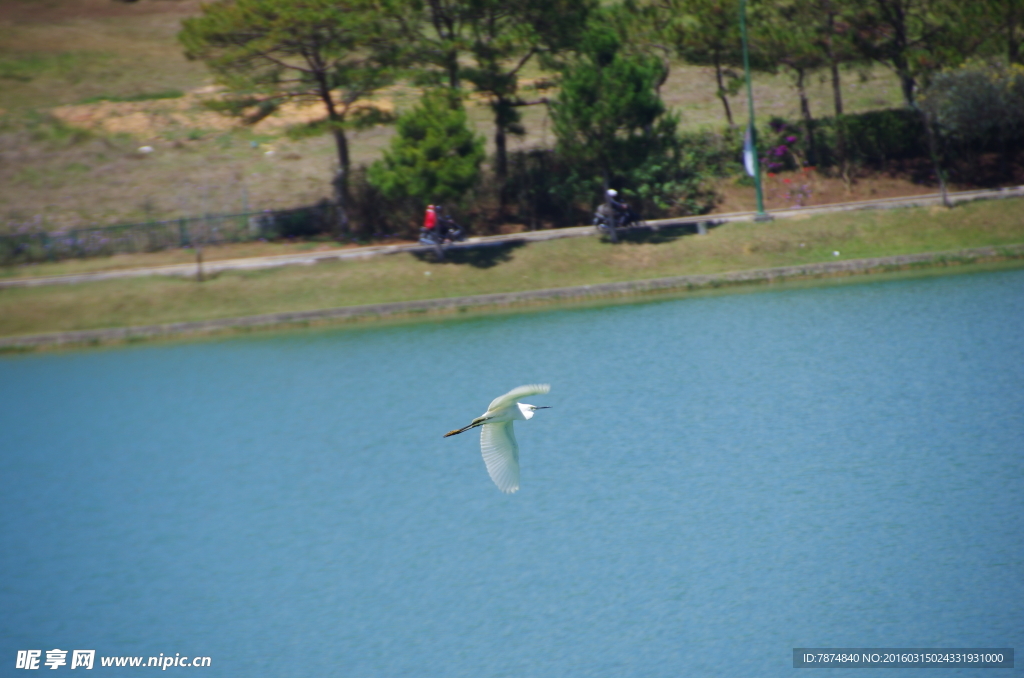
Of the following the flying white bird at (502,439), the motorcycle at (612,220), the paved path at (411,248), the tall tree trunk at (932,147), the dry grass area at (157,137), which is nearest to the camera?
the flying white bird at (502,439)

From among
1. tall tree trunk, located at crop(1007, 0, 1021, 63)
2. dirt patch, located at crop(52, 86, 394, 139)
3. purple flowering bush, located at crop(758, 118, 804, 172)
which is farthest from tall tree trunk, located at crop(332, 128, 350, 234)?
tall tree trunk, located at crop(1007, 0, 1021, 63)

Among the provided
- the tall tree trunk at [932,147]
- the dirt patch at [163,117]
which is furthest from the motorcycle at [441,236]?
the tall tree trunk at [932,147]

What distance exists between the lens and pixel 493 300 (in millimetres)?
22906

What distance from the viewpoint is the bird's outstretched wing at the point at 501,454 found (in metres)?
8.20

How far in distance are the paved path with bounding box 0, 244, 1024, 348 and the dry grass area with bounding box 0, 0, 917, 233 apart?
6.35 metres

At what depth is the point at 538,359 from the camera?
18.2 meters

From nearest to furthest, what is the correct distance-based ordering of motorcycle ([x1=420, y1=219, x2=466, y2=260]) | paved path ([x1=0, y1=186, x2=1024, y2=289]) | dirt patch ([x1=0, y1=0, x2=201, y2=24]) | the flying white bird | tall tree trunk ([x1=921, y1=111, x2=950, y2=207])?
the flying white bird
paved path ([x1=0, y1=186, x2=1024, y2=289])
motorcycle ([x1=420, y1=219, x2=466, y2=260])
tall tree trunk ([x1=921, y1=111, x2=950, y2=207])
dirt patch ([x1=0, y1=0, x2=201, y2=24])

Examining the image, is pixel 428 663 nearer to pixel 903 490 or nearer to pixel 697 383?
pixel 903 490

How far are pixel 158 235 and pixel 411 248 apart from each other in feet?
27.3

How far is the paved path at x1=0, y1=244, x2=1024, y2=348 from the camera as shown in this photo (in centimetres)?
2238

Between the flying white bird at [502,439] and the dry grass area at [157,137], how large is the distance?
21151mm

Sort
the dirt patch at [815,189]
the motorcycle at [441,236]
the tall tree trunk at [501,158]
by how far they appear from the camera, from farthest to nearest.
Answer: the tall tree trunk at [501,158] < the dirt patch at [815,189] < the motorcycle at [441,236]

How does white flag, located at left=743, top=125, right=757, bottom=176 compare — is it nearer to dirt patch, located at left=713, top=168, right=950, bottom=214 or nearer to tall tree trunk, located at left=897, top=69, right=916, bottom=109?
dirt patch, located at left=713, top=168, right=950, bottom=214

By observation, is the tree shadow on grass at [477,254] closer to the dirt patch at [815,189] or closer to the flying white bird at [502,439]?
the dirt patch at [815,189]
